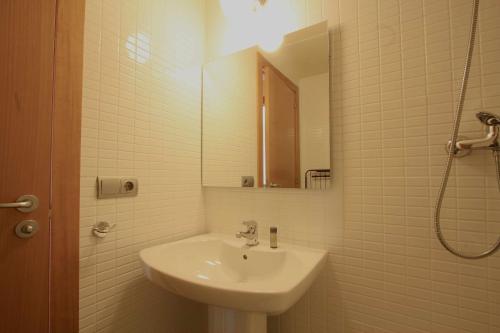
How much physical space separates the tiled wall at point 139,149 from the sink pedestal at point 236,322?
1.17ft

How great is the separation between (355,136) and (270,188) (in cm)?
47

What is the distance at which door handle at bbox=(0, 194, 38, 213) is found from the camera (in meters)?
0.72

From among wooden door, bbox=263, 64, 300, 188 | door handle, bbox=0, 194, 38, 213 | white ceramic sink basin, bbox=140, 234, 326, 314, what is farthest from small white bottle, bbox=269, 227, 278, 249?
door handle, bbox=0, 194, 38, 213

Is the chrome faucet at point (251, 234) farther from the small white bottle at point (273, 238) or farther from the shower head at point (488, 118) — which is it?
the shower head at point (488, 118)

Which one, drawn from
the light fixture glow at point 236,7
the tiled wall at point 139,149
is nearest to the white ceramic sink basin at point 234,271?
the tiled wall at point 139,149

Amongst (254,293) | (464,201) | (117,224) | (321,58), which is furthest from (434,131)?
(117,224)

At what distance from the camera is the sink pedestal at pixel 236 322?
86cm

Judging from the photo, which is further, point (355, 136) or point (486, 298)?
point (355, 136)

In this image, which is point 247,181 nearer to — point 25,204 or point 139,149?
point 139,149

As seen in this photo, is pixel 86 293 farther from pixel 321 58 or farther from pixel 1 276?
pixel 321 58

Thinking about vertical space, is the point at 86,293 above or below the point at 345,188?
below

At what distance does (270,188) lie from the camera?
47.4 inches

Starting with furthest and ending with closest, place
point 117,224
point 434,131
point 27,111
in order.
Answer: point 117,224
point 434,131
point 27,111

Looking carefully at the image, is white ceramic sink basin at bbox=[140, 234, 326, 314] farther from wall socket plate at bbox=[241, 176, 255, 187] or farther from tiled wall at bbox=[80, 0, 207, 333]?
wall socket plate at bbox=[241, 176, 255, 187]
